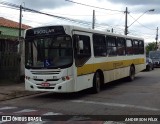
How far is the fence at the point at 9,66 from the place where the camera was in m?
20.1

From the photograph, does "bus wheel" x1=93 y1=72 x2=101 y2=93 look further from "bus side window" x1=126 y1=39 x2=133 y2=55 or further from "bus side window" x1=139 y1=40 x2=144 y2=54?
"bus side window" x1=139 y1=40 x2=144 y2=54

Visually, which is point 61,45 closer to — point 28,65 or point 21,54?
point 28,65

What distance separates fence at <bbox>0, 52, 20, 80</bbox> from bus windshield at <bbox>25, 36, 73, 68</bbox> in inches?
212

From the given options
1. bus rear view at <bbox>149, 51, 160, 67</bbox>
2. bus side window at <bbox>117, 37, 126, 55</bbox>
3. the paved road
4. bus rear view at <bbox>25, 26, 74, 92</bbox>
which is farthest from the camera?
bus rear view at <bbox>149, 51, 160, 67</bbox>

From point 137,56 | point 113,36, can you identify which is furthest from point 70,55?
point 137,56

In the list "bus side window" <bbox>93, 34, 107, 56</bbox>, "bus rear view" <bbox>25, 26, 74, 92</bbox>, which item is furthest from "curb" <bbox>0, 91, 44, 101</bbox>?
"bus side window" <bbox>93, 34, 107, 56</bbox>

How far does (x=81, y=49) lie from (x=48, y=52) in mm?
1334

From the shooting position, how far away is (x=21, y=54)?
67.3 feet

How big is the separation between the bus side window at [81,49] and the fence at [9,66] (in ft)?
19.6

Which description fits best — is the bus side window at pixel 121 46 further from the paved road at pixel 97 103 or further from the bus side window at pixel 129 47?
the paved road at pixel 97 103

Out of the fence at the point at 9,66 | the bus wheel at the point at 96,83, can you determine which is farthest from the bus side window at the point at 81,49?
the fence at the point at 9,66

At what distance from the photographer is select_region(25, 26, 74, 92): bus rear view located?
14.0 metres

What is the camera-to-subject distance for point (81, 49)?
14.7m

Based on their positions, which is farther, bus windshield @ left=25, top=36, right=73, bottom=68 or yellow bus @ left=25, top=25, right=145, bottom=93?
bus windshield @ left=25, top=36, right=73, bottom=68
